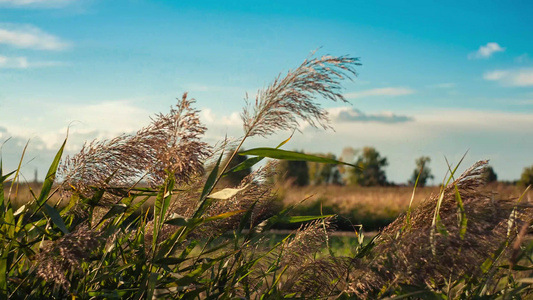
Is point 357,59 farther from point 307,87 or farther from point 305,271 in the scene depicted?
point 305,271

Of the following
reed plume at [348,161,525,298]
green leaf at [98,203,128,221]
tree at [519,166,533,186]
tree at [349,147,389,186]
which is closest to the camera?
reed plume at [348,161,525,298]

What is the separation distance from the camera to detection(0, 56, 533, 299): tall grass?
1.80 meters

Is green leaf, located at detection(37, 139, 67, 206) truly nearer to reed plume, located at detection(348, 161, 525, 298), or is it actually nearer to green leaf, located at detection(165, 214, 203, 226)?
green leaf, located at detection(165, 214, 203, 226)

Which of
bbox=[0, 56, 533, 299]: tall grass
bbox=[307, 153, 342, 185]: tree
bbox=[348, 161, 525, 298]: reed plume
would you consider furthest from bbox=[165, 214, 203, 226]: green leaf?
bbox=[307, 153, 342, 185]: tree

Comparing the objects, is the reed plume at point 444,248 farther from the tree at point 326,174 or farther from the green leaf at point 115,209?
the tree at point 326,174

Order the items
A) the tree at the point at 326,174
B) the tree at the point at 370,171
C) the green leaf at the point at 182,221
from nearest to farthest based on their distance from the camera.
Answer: the green leaf at the point at 182,221 < the tree at the point at 370,171 < the tree at the point at 326,174

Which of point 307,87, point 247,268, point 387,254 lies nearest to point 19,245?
point 247,268

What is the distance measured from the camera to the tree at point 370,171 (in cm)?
4066

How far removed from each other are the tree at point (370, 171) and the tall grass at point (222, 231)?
3698 centimetres

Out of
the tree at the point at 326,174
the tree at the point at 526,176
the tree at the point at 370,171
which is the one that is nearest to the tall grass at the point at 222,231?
the tree at the point at 526,176

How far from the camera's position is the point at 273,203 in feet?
9.16

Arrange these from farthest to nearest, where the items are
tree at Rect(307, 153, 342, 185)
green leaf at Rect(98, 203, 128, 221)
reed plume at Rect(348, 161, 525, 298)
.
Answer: tree at Rect(307, 153, 342, 185) < green leaf at Rect(98, 203, 128, 221) < reed plume at Rect(348, 161, 525, 298)

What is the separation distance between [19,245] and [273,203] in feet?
4.04

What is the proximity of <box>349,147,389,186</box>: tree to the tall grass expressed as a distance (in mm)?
36980
